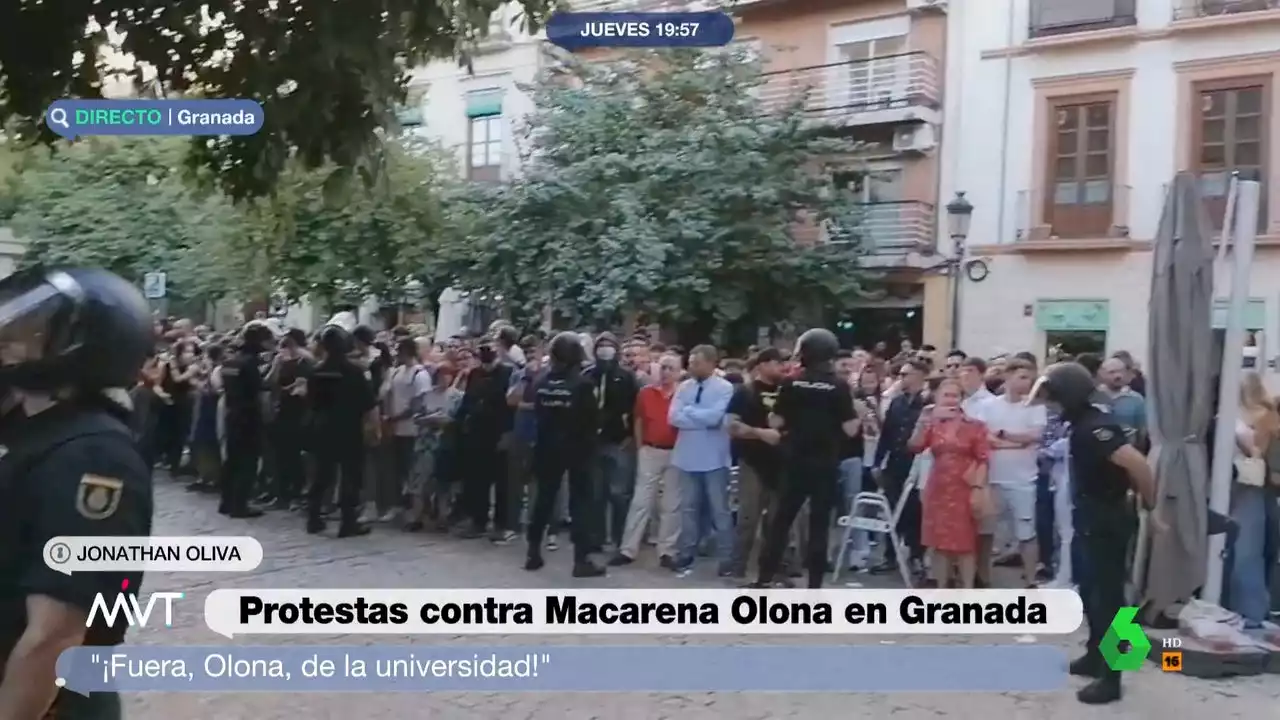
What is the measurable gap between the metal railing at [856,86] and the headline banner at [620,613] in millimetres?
2630

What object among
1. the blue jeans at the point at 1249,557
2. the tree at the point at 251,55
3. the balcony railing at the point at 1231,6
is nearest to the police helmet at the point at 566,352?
the tree at the point at 251,55

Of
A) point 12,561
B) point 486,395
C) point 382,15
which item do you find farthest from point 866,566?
point 12,561

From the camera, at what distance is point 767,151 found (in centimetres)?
662

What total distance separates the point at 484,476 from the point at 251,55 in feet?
9.54

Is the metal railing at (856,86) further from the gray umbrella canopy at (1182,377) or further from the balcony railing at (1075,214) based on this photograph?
the gray umbrella canopy at (1182,377)

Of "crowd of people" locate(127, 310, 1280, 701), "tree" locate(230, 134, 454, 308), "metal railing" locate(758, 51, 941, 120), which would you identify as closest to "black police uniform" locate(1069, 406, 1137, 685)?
"crowd of people" locate(127, 310, 1280, 701)

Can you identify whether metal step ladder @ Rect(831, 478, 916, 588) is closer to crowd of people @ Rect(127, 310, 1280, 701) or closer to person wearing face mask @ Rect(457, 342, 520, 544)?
crowd of people @ Rect(127, 310, 1280, 701)

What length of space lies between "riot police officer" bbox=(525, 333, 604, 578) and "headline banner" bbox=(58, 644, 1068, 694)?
1.97 m

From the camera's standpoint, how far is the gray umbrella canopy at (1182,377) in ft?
12.7

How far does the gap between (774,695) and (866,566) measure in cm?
137

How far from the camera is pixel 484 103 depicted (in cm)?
468

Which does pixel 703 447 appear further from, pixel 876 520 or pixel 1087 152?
pixel 1087 152

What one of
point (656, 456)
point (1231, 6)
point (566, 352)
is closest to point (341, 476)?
point (566, 352)

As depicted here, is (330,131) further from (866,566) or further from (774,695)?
(866,566)
